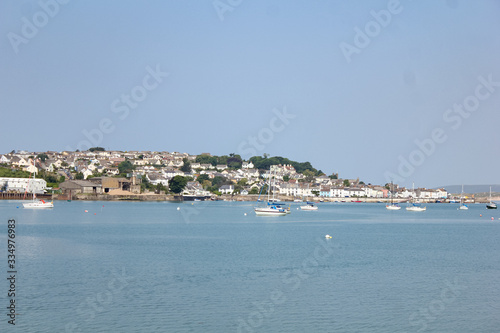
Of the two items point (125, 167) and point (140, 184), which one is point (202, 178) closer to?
point (125, 167)

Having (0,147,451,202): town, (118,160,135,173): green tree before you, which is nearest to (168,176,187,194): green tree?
(0,147,451,202): town

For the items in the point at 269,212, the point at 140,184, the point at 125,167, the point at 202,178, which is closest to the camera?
the point at 269,212

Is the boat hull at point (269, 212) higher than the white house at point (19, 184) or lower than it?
lower

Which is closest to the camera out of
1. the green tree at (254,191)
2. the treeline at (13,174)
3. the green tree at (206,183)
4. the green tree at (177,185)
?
the treeline at (13,174)

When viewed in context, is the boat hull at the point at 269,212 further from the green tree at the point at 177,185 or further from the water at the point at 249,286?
the green tree at the point at 177,185

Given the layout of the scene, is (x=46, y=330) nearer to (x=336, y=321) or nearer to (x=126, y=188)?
(x=336, y=321)

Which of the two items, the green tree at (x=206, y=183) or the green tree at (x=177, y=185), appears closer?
the green tree at (x=177, y=185)

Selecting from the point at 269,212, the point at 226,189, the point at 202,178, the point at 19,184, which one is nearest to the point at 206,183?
the point at 202,178

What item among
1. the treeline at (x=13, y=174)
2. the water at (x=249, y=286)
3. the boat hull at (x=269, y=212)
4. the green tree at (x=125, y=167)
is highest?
the green tree at (x=125, y=167)

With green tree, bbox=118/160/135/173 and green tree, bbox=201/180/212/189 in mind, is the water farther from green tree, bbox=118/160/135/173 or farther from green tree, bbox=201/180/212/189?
green tree, bbox=118/160/135/173

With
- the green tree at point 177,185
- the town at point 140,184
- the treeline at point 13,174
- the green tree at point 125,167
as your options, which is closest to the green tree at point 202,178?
the town at point 140,184

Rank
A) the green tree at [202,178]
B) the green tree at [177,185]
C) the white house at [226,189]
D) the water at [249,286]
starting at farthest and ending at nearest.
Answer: the green tree at [202,178]
the white house at [226,189]
the green tree at [177,185]
the water at [249,286]

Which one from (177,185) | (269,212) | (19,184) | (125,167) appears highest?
(125,167)

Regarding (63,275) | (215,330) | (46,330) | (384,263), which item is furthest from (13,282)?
(384,263)
